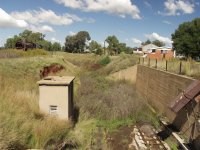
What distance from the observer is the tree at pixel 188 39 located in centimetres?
5238

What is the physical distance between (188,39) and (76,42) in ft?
147

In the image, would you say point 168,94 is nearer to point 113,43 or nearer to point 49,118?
point 49,118

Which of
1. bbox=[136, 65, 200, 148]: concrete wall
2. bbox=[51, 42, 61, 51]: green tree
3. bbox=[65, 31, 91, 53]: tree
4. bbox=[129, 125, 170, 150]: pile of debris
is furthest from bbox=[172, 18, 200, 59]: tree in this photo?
bbox=[129, 125, 170, 150]: pile of debris

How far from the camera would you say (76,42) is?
91.1 metres

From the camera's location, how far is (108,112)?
12.6 m

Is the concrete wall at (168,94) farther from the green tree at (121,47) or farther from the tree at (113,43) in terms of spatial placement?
the tree at (113,43)

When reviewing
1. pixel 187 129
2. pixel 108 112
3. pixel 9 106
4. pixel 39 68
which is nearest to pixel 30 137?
pixel 9 106

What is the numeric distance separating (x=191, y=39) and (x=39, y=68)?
4181 centimetres

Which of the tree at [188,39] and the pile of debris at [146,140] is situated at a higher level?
the tree at [188,39]

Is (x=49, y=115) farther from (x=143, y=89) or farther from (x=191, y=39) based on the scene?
(x=191, y=39)

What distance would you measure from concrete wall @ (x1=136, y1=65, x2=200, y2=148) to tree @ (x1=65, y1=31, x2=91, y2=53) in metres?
73.8

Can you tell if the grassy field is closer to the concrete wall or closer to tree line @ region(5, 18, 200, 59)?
the concrete wall

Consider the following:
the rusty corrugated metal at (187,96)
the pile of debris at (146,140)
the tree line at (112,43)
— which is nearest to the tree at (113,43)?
the tree line at (112,43)

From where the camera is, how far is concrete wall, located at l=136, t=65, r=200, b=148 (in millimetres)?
8984
